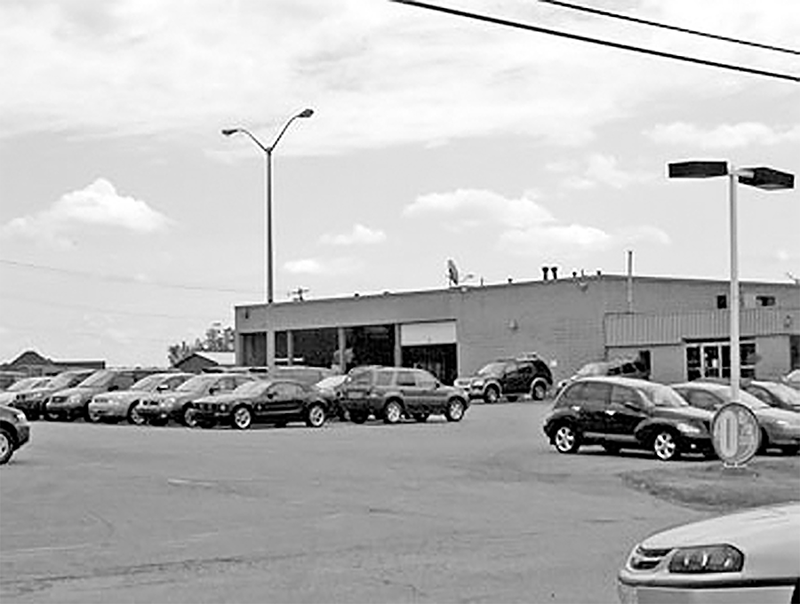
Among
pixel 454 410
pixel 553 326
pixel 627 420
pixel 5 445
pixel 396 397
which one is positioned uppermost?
pixel 553 326

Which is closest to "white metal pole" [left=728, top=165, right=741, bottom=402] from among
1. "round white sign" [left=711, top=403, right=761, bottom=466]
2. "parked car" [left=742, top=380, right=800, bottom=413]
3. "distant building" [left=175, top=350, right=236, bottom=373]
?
"round white sign" [left=711, top=403, right=761, bottom=466]

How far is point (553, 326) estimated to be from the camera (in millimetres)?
70562

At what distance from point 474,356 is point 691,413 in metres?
47.6

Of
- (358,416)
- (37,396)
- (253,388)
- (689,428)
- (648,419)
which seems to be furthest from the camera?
(37,396)

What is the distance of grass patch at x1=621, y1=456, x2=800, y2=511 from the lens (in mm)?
20297

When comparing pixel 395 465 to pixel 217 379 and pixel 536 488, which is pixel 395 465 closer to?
pixel 536 488

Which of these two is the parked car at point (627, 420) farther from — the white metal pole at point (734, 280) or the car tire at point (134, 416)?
the car tire at point (134, 416)

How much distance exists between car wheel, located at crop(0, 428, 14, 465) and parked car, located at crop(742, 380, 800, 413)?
15.2 m

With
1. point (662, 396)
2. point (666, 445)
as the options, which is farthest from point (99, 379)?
point (666, 445)

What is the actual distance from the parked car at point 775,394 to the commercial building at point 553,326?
28.4 m

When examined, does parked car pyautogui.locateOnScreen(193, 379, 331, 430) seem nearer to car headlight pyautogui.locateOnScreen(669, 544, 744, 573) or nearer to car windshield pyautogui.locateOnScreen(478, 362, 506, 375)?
car windshield pyautogui.locateOnScreen(478, 362, 506, 375)

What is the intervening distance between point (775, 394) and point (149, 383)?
1816 cm

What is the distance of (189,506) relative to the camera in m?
18.1

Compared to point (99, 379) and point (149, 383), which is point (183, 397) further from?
point (99, 379)
